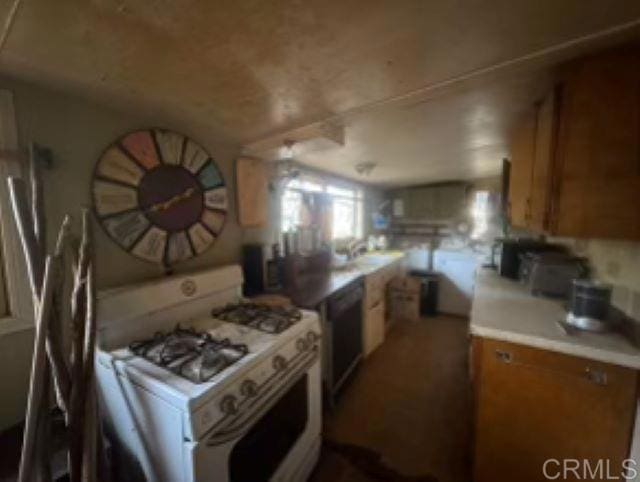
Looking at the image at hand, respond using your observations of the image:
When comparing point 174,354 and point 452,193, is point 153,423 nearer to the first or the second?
point 174,354

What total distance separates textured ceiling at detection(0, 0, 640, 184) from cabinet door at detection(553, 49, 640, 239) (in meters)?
0.16

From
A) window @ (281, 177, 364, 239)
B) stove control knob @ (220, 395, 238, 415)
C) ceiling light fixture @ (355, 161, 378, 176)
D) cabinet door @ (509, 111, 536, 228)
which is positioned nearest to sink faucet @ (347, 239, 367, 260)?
window @ (281, 177, 364, 239)

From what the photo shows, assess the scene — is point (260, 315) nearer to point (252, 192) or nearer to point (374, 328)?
point (252, 192)

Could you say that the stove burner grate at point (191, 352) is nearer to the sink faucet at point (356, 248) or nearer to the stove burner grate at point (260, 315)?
the stove burner grate at point (260, 315)

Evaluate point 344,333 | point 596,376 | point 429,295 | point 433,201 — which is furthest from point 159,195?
point 433,201

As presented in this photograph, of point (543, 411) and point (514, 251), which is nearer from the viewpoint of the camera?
point (543, 411)

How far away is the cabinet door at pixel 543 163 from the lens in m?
1.23

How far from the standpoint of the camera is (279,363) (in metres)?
1.14

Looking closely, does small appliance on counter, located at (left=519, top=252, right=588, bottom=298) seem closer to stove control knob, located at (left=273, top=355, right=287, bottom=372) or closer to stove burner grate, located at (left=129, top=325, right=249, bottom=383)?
stove control knob, located at (left=273, top=355, right=287, bottom=372)

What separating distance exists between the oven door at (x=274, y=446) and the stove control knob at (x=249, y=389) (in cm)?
10

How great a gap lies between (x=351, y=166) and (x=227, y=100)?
1.82 metres

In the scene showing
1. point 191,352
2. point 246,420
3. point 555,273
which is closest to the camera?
point 246,420

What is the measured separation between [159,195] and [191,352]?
2.67 feet

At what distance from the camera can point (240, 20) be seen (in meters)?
0.75
